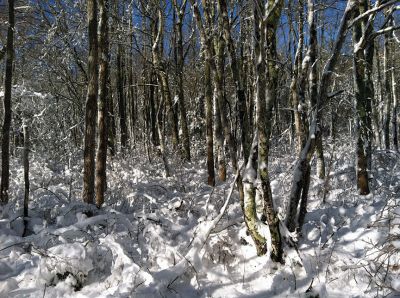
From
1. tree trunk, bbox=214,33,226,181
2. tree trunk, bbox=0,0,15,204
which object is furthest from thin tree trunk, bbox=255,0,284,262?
tree trunk, bbox=0,0,15,204

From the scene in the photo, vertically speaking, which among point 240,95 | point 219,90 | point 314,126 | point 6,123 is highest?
point 219,90

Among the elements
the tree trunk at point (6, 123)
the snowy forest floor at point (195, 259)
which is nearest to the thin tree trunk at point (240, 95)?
the snowy forest floor at point (195, 259)

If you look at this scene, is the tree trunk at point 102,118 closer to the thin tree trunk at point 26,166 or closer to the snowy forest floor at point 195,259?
the snowy forest floor at point 195,259

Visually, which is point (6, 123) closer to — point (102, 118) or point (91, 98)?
point (102, 118)

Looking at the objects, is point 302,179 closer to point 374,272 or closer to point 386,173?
point 374,272

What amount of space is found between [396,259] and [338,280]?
65cm

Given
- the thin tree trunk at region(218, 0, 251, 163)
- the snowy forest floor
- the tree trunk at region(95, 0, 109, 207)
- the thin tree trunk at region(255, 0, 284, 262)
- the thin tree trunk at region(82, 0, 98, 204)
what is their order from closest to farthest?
the snowy forest floor
the thin tree trunk at region(255, 0, 284, 262)
the thin tree trunk at region(218, 0, 251, 163)
the thin tree trunk at region(82, 0, 98, 204)
the tree trunk at region(95, 0, 109, 207)

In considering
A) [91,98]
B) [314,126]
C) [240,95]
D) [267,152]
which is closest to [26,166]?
[91,98]

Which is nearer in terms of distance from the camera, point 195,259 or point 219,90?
point 195,259

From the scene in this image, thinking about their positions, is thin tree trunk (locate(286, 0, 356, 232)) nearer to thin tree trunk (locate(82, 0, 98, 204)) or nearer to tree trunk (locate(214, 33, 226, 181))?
tree trunk (locate(214, 33, 226, 181))

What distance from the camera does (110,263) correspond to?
391 centimetres

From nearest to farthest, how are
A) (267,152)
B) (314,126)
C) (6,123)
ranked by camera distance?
(267,152) < (314,126) < (6,123)

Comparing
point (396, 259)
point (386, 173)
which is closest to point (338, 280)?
point (396, 259)

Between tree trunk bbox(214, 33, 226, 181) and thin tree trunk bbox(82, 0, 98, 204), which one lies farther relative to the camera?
thin tree trunk bbox(82, 0, 98, 204)
